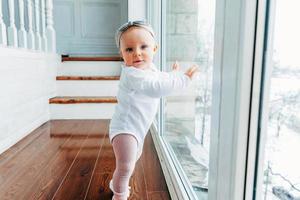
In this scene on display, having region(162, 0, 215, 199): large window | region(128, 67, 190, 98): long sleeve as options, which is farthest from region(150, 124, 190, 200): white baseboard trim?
region(128, 67, 190, 98): long sleeve

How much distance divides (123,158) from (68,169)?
1.66ft

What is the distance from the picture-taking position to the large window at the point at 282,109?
1.24 feet

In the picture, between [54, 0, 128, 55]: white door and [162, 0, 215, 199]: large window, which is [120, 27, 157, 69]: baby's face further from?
[54, 0, 128, 55]: white door

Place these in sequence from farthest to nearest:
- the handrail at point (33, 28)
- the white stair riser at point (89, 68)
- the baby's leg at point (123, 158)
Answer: the white stair riser at point (89, 68) < the handrail at point (33, 28) < the baby's leg at point (123, 158)

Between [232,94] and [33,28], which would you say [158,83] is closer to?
[232,94]

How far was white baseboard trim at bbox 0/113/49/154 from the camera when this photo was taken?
1.51 m

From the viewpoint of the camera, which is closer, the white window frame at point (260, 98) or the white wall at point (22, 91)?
the white window frame at point (260, 98)

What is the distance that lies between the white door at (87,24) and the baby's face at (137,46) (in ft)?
8.99

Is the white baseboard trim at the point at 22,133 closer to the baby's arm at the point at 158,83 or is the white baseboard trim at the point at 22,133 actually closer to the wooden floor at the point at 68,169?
the wooden floor at the point at 68,169

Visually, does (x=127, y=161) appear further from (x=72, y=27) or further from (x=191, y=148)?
(x=72, y=27)

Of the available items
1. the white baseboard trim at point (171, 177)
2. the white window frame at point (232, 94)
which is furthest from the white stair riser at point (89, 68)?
the white window frame at point (232, 94)

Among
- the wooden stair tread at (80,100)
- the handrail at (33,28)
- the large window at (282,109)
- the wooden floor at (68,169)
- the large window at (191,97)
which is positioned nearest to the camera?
the large window at (282,109)

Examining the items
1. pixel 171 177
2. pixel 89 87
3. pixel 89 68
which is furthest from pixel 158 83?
pixel 89 68

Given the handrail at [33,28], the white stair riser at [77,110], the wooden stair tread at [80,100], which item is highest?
the handrail at [33,28]
